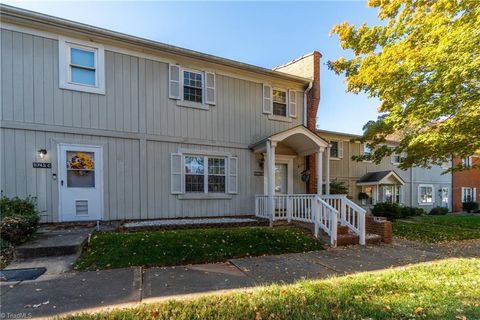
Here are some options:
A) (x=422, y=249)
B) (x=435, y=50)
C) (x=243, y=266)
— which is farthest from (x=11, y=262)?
(x=435, y=50)

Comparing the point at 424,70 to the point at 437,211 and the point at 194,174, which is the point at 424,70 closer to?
the point at 194,174

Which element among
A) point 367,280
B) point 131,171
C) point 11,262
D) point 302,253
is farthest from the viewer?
point 131,171

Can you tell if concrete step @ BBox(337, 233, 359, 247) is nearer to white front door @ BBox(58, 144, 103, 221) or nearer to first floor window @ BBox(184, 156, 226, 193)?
first floor window @ BBox(184, 156, 226, 193)

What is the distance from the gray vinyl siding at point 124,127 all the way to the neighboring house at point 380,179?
6.54m

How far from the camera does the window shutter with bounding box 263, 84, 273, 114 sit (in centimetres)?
1089

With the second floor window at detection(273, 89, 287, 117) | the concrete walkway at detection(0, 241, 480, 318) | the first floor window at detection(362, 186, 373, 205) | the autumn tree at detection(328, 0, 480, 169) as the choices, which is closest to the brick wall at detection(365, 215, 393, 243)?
the concrete walkway at detection(0, 241, 480, 318)

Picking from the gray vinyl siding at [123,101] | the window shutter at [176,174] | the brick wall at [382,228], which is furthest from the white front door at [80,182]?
the brick wall at [382,228]

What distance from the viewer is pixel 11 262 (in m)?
5.13

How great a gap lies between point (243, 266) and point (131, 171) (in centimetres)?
499

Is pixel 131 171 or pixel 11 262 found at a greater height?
pixel 131 171

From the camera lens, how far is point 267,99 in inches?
431

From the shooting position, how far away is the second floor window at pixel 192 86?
9508 millimetres

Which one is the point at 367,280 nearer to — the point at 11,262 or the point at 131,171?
the point at 11,262

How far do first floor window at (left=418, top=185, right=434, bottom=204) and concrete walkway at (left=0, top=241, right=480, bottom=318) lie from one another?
1584 centimetres
